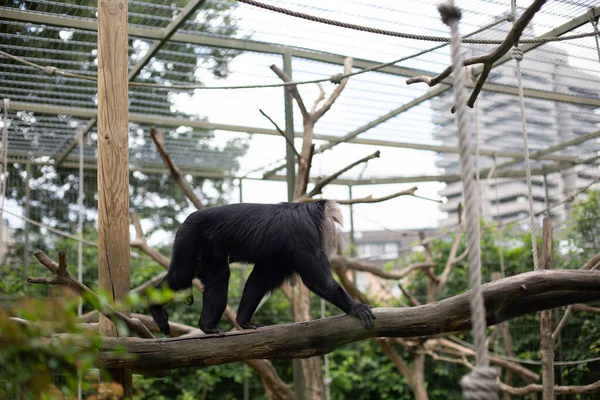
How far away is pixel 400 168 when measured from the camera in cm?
711

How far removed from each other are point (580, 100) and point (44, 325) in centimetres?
513

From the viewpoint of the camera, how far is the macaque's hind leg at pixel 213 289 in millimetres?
3139

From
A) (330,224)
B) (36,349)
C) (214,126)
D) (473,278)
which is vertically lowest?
(36,349)

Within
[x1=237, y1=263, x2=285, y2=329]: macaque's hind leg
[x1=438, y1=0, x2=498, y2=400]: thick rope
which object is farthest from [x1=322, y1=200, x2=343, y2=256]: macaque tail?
[x1=438, y1=0, x2=498, y2=400]: thick rope

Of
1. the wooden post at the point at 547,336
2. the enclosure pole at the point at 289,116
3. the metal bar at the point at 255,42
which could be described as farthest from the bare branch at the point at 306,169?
the wooden post at the point at 547,336

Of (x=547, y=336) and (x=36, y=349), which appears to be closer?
(x=36, y=349)

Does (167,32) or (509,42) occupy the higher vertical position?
(167,32)

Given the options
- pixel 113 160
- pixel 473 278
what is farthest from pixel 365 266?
pixel 473 278

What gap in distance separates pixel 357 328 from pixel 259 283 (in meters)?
0.90

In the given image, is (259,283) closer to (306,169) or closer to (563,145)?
(306,169)

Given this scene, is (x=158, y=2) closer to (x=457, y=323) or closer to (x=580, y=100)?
(x=457, y=323)

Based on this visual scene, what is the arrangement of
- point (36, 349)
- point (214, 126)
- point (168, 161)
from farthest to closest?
point (214, 126)
point (168, 161)
point (36, 349)

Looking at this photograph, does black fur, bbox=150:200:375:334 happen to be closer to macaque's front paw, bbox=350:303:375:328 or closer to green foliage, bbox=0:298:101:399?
macaque's front paw, bbox=350:303:375:328

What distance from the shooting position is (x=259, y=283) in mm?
3277
